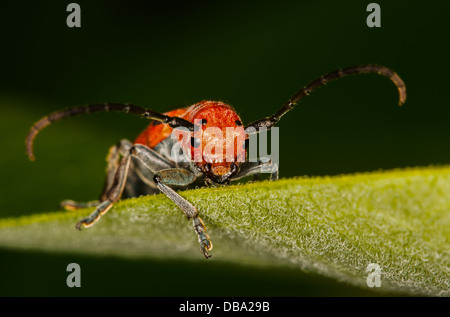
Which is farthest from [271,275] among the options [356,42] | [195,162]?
[356,42]

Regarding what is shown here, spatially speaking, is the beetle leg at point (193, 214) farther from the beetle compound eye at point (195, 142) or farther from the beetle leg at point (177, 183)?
the beetle compound eye at point (195, 142)

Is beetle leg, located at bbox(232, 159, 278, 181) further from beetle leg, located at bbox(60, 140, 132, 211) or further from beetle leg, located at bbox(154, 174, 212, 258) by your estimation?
beetle leg, located at bbox(60, 140, 132, 211)

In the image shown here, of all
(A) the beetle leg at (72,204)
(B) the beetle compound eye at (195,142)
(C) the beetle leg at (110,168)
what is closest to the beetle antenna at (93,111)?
(B) the beetle compound eye at (195,142)

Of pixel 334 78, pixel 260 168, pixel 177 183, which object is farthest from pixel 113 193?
pixel 334 78

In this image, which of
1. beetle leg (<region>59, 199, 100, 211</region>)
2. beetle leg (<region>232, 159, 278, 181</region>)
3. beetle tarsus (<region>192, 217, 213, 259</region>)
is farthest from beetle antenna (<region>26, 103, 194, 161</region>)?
beetle leg (<region>59, 199, 100, 211</region>)

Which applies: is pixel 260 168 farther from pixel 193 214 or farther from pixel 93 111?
pixel 93 111
